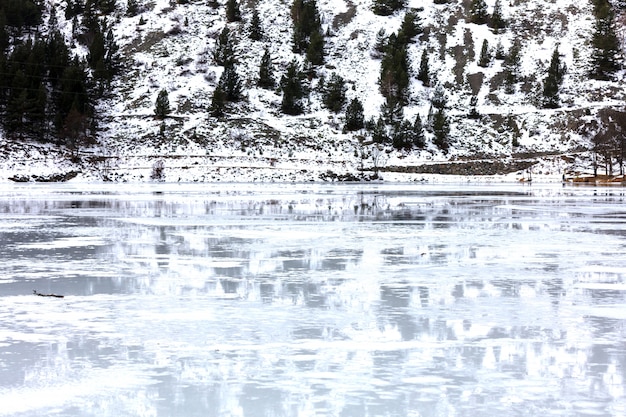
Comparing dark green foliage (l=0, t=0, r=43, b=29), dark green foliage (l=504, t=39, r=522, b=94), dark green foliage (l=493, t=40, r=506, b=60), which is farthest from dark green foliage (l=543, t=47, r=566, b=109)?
dark green foliage (l=0, t=0, r=43, b=29)

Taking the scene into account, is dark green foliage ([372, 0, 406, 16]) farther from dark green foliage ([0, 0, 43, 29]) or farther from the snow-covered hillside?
dark green foliage ([0, 0, 43, 29])

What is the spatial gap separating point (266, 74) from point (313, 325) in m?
79.9

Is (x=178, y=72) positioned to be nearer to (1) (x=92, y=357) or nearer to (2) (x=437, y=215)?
(2) (x=437, y=215)

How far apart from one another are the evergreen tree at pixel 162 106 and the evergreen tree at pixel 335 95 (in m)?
19.1

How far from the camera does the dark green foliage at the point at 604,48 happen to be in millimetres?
85312

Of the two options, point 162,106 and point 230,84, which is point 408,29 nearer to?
point 230,84

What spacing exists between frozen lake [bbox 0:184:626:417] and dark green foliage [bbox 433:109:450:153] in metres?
61.4

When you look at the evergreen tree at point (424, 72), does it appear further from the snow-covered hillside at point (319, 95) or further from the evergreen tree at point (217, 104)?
the evergreen tree at point (217, 104)

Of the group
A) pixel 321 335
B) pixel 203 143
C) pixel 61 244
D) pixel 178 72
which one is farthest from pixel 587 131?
pixel 321 335

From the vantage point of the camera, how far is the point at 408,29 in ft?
309

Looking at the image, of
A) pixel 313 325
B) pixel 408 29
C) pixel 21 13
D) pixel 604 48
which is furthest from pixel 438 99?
pixel 313 325

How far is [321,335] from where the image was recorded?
283 inches

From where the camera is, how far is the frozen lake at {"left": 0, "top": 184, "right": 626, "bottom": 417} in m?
5.18

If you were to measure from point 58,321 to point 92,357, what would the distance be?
172 centimetres
